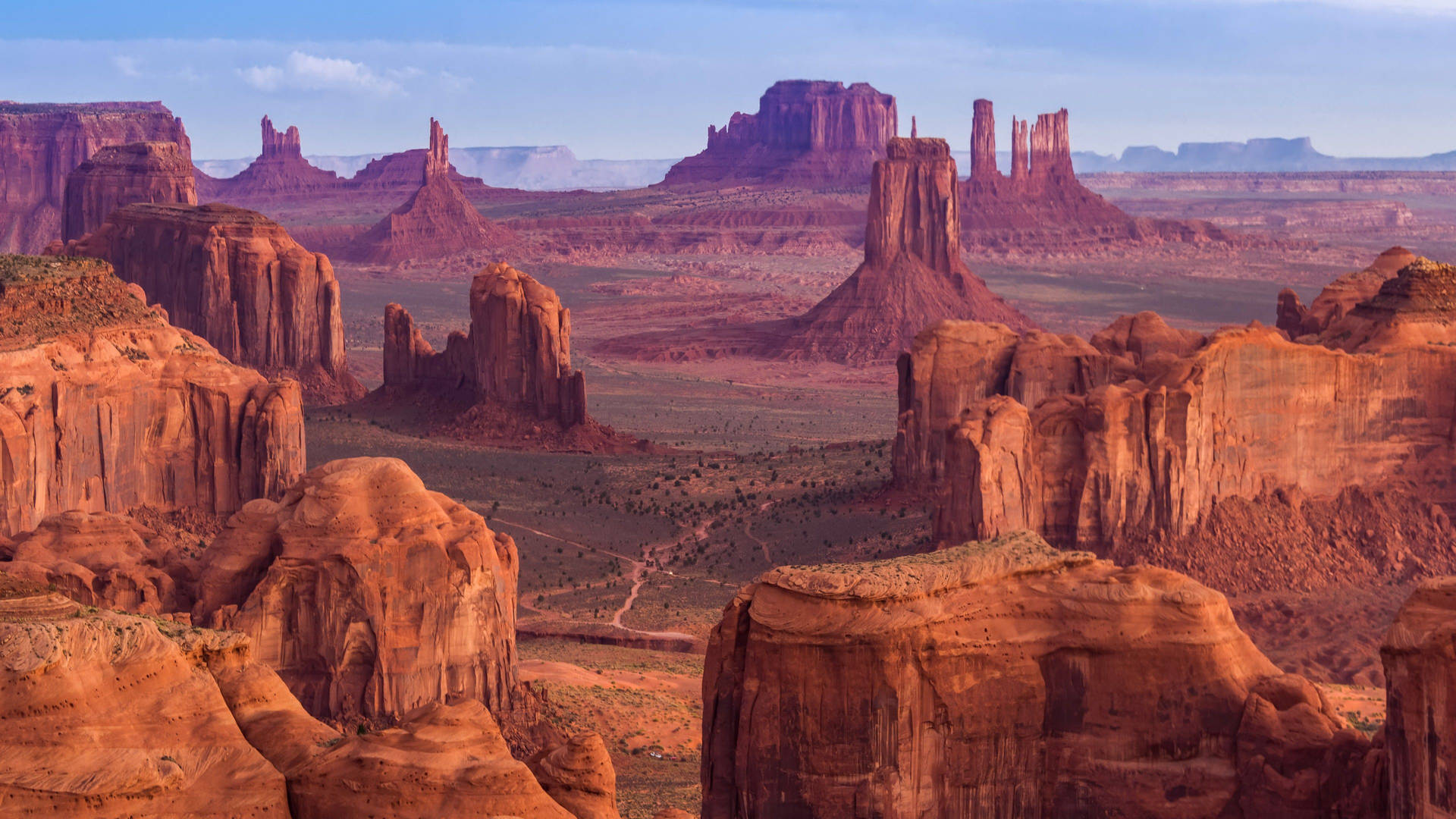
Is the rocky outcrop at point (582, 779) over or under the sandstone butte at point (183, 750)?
under

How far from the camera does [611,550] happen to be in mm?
62625

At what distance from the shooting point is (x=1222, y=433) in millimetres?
49688

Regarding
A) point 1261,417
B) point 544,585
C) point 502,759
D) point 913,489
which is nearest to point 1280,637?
point 1261,417

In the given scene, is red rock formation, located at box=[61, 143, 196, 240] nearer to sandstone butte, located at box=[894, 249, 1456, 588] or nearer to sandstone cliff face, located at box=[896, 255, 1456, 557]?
sandstone cliff face, located at box=[896, 255, 1456, 557]

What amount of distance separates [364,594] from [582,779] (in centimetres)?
1260

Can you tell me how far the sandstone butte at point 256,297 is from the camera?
87.7 metres

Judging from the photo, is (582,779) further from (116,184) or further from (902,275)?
(116,184)

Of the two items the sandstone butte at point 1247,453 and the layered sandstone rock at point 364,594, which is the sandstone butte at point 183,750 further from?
the sandstone butte at point 1247,453

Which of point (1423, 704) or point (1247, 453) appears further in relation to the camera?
point (1247, 453)

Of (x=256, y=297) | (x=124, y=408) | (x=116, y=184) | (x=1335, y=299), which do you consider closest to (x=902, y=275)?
(x=256, y=297)

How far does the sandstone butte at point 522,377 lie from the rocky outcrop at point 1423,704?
57554 mm

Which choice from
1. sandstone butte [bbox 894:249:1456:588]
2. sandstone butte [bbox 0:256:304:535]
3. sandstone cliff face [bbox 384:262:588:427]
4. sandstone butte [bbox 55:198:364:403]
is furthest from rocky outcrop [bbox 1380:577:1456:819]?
sandstone butte [bbox 55:198:364:403]

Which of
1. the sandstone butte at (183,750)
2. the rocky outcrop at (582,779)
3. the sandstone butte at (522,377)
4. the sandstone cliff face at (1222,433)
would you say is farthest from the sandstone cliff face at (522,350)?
the sandstone butte at (183,750)

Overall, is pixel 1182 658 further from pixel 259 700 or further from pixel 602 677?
pixel 602 677
